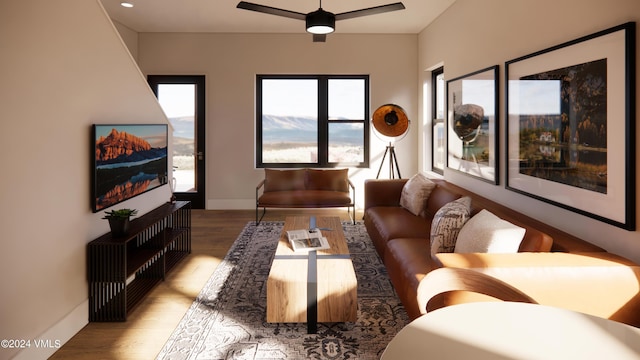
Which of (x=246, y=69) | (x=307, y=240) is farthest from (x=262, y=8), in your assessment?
(x=246, y=69)

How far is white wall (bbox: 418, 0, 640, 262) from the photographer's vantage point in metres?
2.27

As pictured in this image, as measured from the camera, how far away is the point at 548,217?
115 inches

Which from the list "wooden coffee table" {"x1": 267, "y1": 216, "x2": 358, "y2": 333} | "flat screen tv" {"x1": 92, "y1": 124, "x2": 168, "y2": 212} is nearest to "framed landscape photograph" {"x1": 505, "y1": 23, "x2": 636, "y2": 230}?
"wooden coffee table" {"x1": 267, "y1": 216, "x2": 358, "y2": 333}

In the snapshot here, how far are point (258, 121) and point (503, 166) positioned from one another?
4.11 metres

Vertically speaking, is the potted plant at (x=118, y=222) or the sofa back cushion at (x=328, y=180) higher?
the sofa back cushion at (x=328, y=180)

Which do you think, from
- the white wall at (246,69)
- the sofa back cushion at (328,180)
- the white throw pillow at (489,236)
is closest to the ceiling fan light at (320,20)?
the white throw pillow at (489,236)

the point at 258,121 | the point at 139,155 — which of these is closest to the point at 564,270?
the point at 139,155

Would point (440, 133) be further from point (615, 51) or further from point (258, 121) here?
point (615, 51)

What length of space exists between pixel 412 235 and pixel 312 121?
3692 mm

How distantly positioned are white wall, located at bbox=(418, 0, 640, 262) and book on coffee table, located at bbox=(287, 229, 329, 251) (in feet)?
5.34

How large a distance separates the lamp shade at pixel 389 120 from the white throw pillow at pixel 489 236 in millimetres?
3333

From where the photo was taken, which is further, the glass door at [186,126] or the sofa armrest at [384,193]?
the glass door at [186,126]

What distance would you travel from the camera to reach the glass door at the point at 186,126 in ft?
21.5

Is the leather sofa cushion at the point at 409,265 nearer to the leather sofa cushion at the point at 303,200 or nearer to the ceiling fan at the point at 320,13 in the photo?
the ceiling fan at the point at 320,13
